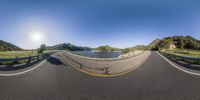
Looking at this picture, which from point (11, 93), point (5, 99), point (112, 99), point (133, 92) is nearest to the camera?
point (5, 99)

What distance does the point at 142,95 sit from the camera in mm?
5637

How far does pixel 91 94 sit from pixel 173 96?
9.90 ft

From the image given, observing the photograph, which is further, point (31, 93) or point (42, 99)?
point (31, 93)

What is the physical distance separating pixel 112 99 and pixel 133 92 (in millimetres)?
1185

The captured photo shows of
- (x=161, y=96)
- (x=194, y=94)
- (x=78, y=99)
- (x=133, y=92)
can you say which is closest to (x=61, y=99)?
(x=78, y=99)

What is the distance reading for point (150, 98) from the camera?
5277 mm

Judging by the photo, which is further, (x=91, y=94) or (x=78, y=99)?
(x=91, y=94)

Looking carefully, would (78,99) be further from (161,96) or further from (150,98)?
(161,96)

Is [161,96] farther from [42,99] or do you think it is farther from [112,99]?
[42,99]

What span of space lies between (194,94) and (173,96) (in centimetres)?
84

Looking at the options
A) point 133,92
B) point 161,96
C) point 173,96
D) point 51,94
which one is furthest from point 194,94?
point 51,94

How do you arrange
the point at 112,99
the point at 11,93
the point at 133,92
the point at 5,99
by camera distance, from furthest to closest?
the point at 133,92 → the point at 11,93 → the point at 112,99 → the point at 5,99

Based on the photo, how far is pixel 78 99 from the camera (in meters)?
5.20

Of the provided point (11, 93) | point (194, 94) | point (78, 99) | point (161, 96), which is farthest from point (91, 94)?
point (194, 94)
